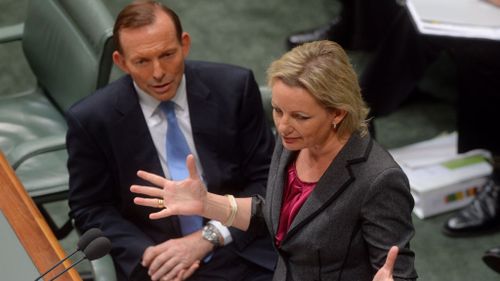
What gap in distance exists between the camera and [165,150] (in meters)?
2.83

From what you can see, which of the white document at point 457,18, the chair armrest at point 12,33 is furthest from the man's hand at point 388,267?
the chair armrest at point 12,33

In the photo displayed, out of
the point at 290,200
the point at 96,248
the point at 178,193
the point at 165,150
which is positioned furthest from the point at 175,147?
the point at 96,248

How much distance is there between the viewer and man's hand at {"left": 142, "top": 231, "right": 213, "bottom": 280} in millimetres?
2746

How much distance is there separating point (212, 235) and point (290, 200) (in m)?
0.38

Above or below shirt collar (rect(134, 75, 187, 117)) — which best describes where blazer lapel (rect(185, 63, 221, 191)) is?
below

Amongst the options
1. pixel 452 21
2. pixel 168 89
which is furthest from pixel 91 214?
pixel 452 21

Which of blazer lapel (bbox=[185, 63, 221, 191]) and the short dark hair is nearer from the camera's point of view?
the short dark hair

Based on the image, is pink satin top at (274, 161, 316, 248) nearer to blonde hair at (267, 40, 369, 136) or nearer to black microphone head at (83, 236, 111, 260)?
blonde hair at (267, 40, 369, 136)

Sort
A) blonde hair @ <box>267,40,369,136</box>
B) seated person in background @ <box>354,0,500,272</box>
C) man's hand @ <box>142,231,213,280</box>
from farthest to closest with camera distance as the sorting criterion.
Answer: seated person in background @ <box>354,0,500,272</box>, man's hand @ <box>142,231,213,280</box>, blonde hair @ <box>267,40,369,136</box>

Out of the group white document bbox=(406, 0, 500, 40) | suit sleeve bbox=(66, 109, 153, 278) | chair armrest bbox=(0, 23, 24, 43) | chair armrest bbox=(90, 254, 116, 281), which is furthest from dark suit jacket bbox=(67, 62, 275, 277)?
chair armrest bbox=(0, 23, 24, 43)

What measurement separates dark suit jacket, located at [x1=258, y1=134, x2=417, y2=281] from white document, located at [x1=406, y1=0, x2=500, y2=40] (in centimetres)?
112

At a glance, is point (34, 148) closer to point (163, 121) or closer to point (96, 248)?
point (163, 121)

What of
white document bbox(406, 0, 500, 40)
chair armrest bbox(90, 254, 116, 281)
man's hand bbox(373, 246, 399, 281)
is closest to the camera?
man's hand bbox(373, 246, 399, 281)

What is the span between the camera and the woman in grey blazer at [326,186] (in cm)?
226
